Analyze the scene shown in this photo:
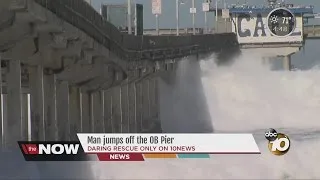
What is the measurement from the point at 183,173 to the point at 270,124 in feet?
135

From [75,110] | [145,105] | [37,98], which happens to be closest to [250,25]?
[145,105]

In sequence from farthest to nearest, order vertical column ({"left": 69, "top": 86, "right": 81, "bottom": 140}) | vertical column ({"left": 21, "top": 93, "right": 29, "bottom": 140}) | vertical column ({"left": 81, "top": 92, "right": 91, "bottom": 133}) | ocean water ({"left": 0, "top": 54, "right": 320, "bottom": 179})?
vertical column ({"left": 81, "top": 92, "right": 91, "bottom": 133}) → vertical column ({"left": 69, "top": 86, "right": 81, "bottom": 140}) → vertical column ({"left": 21, "top": 93, "right": 29, "bottom": 140}) → ocean water ({"left": 0, "top": 54, "right": 320, "bottom": 179})

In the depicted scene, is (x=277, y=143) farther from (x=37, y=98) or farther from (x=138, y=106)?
(x=138, y=106)

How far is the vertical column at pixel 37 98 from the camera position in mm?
26844

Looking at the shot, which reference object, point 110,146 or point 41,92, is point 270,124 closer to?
point 41,92

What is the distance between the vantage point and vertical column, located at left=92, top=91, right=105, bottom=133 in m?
34.5

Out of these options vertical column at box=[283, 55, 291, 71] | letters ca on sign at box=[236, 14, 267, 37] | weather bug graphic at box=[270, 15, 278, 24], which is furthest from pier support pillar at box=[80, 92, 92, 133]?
weather bug graphic at box=[270, 15, 278, 24]

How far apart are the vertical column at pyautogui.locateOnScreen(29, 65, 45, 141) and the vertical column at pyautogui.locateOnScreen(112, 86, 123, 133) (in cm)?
1075

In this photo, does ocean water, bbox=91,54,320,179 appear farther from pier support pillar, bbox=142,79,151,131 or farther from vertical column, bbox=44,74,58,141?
vertical column, bbox=44,74,58,141

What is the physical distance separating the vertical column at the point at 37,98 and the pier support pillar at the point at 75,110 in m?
3.71

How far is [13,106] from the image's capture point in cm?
2469

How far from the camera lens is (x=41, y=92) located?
27047 mm

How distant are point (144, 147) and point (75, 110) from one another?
14.6 meters

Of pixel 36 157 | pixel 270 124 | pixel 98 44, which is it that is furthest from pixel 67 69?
pixel 270 124
